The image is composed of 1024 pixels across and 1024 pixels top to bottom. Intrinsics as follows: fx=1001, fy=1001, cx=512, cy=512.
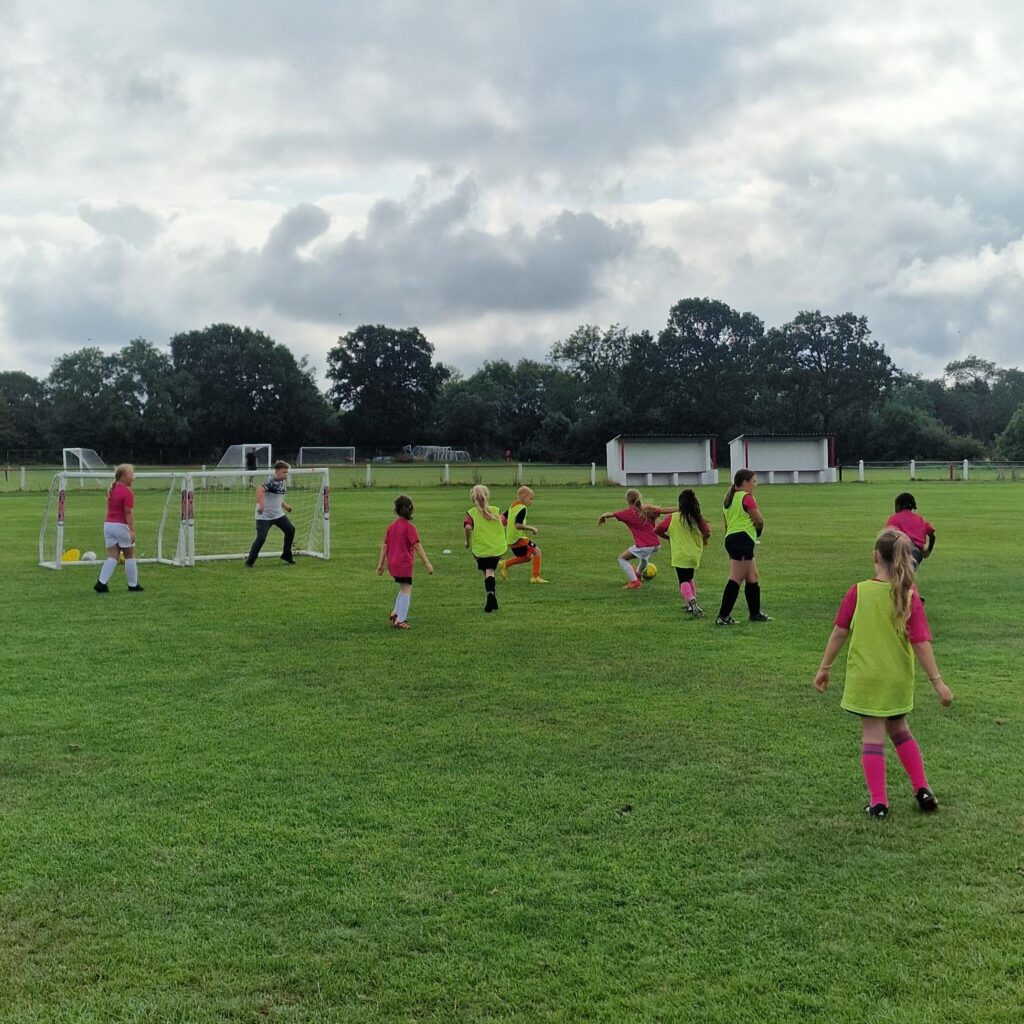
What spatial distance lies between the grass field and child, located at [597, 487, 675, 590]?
309 centimetres

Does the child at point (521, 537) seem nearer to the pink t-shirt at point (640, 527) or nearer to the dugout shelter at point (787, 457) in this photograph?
the pink t-shirt at point (640, 527)

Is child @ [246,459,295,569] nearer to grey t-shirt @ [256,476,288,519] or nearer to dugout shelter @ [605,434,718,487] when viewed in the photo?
grey t-shirt @ [256,476,288,519]

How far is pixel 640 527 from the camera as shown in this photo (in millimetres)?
14156

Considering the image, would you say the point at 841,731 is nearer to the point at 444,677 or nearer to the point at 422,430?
the point at 444,677

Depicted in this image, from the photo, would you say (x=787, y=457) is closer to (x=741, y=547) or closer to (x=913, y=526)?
(x=913, y=526)

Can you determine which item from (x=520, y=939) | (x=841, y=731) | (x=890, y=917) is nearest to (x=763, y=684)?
(x=841, y=731)

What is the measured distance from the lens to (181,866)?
16.1ft

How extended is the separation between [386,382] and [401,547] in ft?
293

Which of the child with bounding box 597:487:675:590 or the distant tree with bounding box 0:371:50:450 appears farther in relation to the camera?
the distant tree with bounding box 0:371:50:450

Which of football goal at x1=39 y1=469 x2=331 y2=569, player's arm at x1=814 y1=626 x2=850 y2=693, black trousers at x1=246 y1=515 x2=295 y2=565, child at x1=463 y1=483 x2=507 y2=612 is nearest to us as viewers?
player's arm at x1=814 y1=626 x2=850 y2=693

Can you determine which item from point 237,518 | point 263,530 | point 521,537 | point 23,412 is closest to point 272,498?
point 263,530

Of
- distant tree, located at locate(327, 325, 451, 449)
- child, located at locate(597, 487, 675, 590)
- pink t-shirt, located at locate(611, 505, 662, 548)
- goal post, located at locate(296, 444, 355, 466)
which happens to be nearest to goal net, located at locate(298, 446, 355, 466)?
goal post, located at locate(296, 444, 355, 466)

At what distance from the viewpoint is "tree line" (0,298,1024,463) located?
80062 mm

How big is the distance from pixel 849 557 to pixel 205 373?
8399cm
